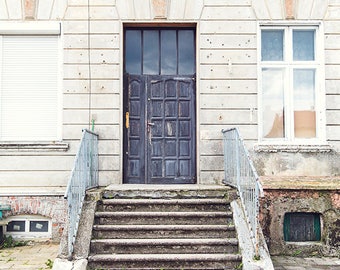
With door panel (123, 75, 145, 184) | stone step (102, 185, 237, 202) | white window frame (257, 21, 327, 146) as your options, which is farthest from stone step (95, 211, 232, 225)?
white window frame (257, 21, 327, 146)

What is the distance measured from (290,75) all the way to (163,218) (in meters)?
3.81

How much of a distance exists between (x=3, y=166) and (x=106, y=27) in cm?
318

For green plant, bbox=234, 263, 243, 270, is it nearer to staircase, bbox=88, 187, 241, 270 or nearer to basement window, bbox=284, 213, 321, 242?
staircase, bbox=88, 187, 241, 270

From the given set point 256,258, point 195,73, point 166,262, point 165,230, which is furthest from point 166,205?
point 195,73

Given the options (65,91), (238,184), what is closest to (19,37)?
(65,91)

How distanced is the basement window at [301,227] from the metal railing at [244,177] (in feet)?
3.77

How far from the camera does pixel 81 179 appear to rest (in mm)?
6461

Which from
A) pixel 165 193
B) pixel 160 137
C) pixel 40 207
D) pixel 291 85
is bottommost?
pixel 40 207

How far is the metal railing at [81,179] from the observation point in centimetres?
569

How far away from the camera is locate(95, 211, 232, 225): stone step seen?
6430 millimetres

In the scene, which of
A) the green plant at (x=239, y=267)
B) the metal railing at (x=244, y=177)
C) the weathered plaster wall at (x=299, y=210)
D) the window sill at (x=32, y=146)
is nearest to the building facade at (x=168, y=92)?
the window sill at (x=32, y=146)

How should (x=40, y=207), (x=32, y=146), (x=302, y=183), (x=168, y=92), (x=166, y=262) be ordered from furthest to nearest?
(x=168, y=92) < (x=32, y=146) < (x=40, y=207) < (x=302, y=183) < (x=166, y=262)

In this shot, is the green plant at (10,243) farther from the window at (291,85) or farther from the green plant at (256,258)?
the window at (291,85)

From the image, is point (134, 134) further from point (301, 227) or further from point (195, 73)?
point (301, 227)
